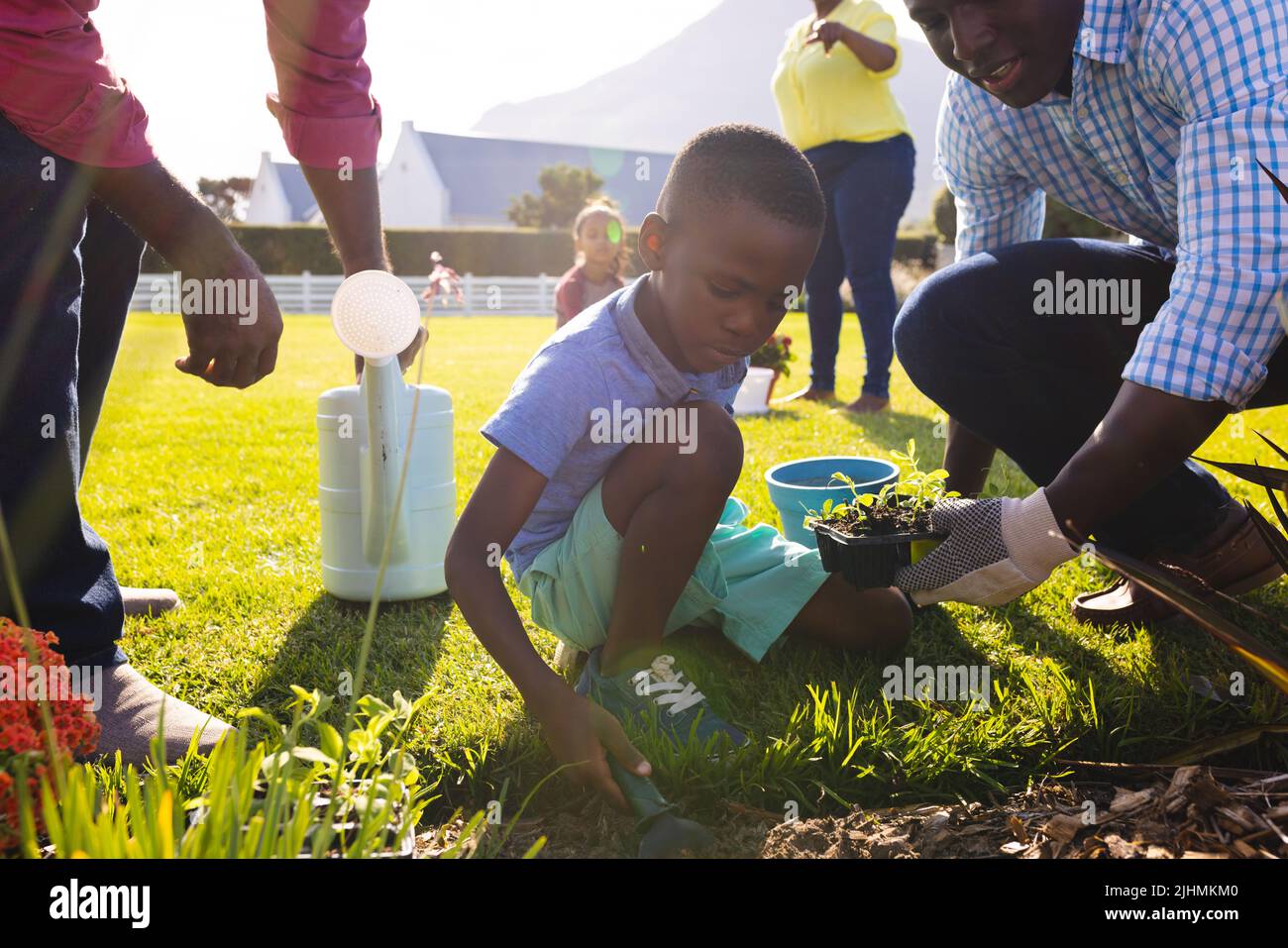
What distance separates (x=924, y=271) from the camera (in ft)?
78.1

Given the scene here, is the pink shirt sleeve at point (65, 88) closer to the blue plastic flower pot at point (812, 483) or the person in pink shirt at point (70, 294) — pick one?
the person in pink shirt at point (70, 294)

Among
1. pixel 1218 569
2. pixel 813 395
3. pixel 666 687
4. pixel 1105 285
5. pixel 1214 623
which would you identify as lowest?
pixel 813 395

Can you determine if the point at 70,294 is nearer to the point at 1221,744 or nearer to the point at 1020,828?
the point at 1020,828

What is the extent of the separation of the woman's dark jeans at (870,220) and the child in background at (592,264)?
150 centimetres

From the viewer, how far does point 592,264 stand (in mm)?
6754

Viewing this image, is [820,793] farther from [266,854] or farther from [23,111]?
[23,111]

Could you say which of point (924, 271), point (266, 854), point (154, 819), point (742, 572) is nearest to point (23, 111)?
point (154, 819)

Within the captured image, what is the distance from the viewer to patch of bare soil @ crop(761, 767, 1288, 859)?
4.58 ft

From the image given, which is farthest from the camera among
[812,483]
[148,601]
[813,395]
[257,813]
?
[813,395]

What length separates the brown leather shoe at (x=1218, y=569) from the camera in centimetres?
223

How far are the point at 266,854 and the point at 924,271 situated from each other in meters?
24.4

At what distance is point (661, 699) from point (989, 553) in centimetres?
68

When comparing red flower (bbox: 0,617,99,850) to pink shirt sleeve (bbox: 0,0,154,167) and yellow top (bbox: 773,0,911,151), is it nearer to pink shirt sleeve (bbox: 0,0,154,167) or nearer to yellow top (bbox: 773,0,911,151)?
pink shirt sleeve (bbox: 0,0,154,167)

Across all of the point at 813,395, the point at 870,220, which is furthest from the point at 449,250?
the point at 870,220
